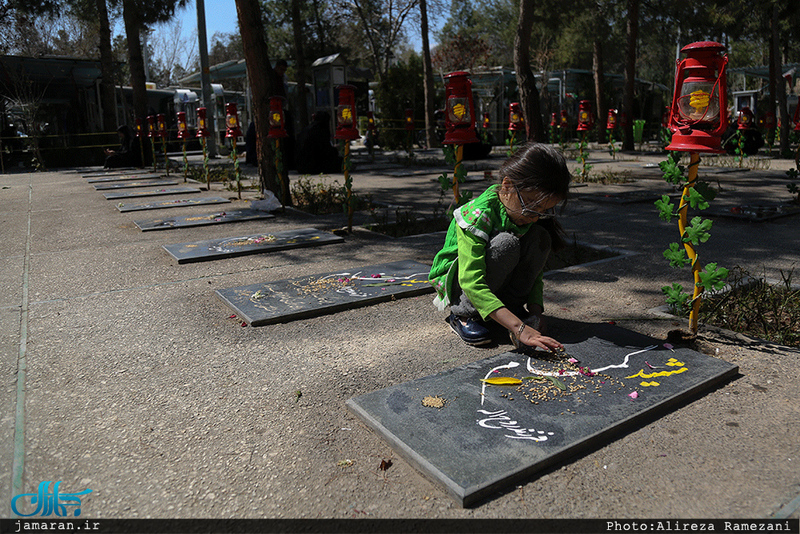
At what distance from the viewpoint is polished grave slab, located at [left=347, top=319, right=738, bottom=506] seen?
215 centimetres

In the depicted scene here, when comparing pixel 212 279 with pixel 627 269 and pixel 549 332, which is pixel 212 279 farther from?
pixel 627 269

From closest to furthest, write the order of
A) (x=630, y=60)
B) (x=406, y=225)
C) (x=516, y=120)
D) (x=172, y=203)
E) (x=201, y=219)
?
(x=406, y=225), (x=201, y=219), (x=172, y=203), (x=516, y=120), (x=630, y=60)

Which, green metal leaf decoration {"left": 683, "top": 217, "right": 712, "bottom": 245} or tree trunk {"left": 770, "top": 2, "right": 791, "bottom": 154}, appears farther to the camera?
tree trunk {"left": 770, "top": 2, "right": 791, "bottom": 154}

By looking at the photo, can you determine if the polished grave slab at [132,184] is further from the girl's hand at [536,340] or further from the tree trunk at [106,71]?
the girl's hand at [536,340]

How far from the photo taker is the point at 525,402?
101 inches

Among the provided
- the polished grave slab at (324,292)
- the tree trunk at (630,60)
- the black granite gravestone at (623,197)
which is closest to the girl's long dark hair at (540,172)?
the polished grave slab at (324,292)

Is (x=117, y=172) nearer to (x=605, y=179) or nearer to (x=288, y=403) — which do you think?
(x=605, y=179)

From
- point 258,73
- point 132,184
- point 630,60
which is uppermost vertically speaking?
point 630,60

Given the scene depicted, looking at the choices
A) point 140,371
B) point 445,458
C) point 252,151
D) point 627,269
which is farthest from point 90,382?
point 252,151

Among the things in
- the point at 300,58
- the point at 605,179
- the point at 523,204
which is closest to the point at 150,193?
the point at 605,179

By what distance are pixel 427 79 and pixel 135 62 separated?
9.65 m

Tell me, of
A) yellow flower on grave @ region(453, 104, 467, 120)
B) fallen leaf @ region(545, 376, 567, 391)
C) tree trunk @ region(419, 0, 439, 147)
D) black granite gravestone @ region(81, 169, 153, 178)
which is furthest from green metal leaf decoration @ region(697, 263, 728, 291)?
tree trunk @ region(419, 0, 439, 147)

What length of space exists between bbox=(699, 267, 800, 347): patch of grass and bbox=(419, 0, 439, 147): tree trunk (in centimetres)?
1901

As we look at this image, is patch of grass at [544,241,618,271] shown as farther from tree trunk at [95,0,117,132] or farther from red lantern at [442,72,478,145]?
tree trunk at [95,0,117,132]
